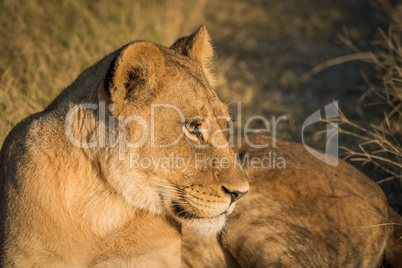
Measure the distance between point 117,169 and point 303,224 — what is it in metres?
1.29

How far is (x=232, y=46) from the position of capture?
9.15m

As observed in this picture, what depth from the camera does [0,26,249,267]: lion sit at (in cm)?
258

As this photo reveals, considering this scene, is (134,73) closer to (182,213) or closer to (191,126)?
(191,126)

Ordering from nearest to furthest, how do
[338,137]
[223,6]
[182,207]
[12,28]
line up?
1. [182,207]
2. [338,137]
3. [12,28]
4. [223,6]

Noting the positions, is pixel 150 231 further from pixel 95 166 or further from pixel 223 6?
pixel 223 6

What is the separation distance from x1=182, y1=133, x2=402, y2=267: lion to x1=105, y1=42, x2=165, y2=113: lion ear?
1036 mm

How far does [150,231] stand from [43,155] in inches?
30.2

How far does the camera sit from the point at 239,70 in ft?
26.5

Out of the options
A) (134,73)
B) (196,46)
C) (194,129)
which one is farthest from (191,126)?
(196,46)

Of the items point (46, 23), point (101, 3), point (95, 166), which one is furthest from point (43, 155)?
point (101, 3)

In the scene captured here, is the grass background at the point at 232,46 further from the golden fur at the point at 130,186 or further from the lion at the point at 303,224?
the golden fur at the point at 130,186

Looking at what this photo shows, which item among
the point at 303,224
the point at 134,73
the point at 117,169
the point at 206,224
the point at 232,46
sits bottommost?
the point at 303,224

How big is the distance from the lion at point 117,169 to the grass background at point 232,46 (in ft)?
5.37

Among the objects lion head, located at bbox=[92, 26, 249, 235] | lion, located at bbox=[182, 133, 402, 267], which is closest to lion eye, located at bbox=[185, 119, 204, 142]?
lion head, located at bbox=[92, 26, 249, 235]
